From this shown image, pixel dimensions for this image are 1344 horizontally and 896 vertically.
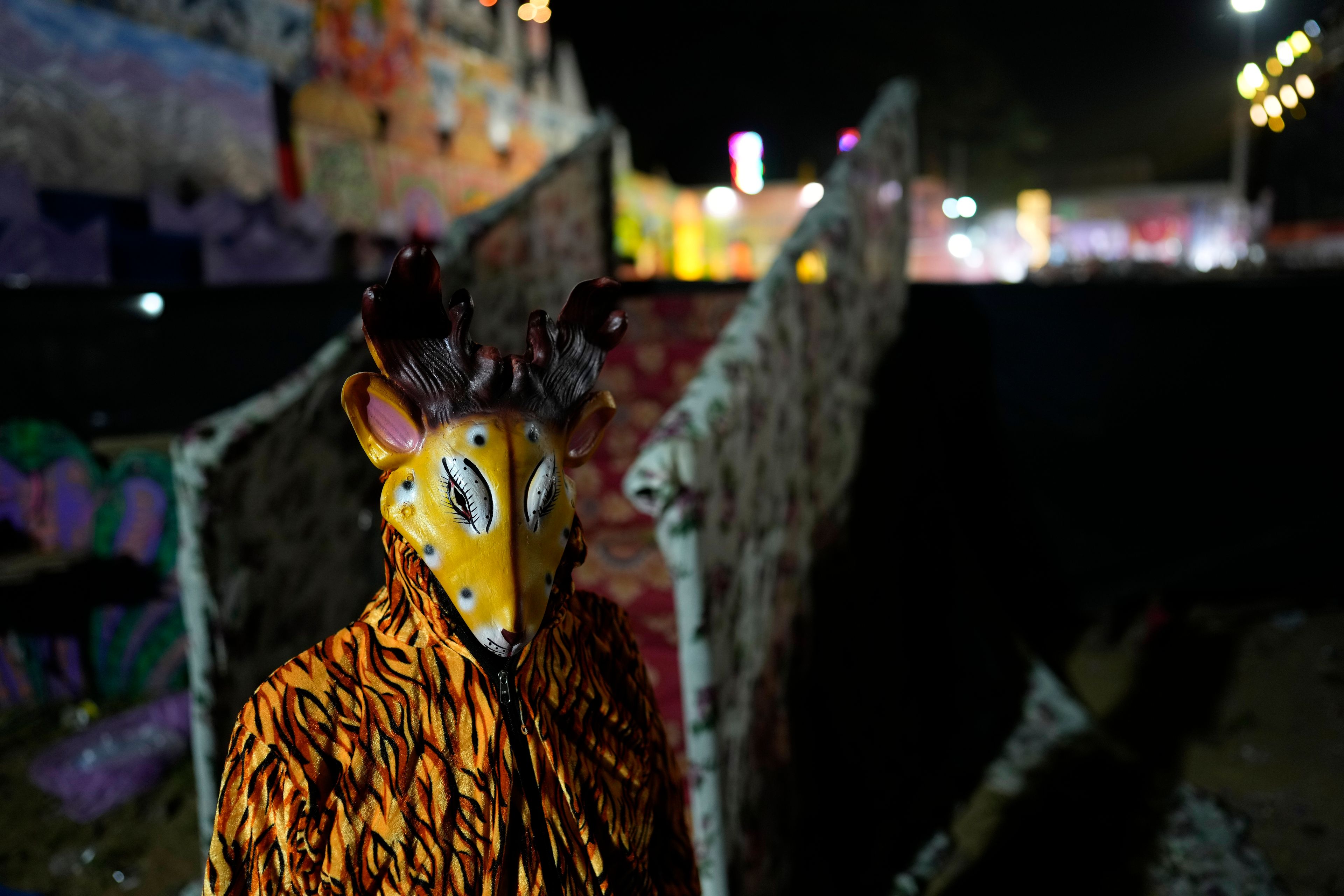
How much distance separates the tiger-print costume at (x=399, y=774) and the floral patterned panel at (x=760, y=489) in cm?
85

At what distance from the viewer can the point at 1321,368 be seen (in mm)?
4539

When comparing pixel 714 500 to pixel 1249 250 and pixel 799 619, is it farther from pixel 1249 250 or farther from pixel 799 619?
pixel 1249 250

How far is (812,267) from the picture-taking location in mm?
3217

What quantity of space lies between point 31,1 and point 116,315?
360cm

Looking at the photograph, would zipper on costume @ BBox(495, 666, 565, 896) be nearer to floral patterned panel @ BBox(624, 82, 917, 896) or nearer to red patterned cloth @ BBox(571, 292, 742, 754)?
floral patterned panel @ BBox(624, 82, 917, 896)

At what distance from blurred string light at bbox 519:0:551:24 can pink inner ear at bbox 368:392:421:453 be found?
1540 cm

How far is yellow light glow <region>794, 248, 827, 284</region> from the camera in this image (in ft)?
9.89

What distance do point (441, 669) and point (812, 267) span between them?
100 inches

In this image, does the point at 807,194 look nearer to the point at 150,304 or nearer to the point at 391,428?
the point at 150,304

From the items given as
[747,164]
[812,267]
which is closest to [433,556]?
[812,267]

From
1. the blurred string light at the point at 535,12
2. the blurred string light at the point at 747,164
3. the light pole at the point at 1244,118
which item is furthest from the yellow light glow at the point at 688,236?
the light pole at the point at 1244,118

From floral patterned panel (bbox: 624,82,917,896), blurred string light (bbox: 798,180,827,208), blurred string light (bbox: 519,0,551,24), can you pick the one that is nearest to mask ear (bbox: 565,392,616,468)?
floral patterned panel (bbox: 624,82,917,896)

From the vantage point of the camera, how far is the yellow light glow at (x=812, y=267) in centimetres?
301

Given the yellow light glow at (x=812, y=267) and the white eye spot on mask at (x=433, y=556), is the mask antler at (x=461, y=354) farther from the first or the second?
the yellow light glow at (x=812, y=267)
